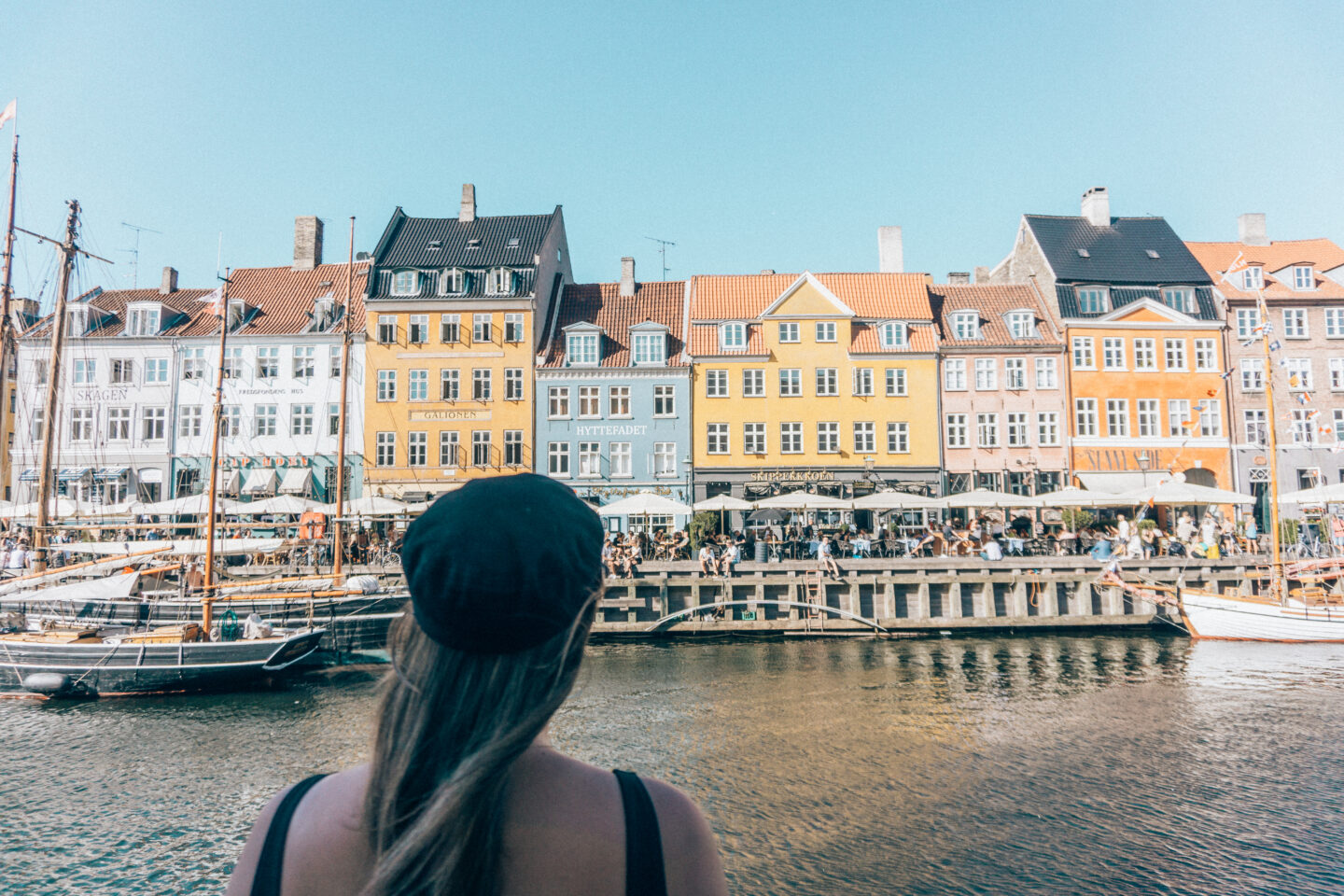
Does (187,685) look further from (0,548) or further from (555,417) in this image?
(555,417)

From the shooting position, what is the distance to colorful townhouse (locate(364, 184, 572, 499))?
37938mm

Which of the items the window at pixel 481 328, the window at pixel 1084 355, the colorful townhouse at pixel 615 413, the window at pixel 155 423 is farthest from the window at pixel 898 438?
the window at pixel 155 423

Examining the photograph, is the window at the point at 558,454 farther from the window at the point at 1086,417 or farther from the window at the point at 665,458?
the window at the point at 1086,417

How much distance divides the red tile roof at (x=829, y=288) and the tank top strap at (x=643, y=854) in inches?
1496

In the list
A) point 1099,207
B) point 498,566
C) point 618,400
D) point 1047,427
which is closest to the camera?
point 498,566

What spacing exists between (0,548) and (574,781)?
36.2 m

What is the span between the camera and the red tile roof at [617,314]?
38.9 m

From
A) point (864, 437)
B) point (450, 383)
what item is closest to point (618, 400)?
point (450, 383)

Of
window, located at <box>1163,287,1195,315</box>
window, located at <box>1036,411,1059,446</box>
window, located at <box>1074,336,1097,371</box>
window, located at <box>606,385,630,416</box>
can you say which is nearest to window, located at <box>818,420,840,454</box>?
window, located at <box>606,385,630,416</box>

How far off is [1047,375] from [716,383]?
48.0ft

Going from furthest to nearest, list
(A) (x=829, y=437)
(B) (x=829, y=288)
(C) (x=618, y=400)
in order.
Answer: (B) (x=829, y=288)
(C) (x=618, y=400)
(A) (x=829, y=437)

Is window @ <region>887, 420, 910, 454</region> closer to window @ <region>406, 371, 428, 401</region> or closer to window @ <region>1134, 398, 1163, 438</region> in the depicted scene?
window @ <region>1134, 398, 1163, 438</region>

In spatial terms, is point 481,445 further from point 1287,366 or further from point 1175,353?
point 1287,366

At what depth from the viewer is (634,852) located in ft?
4.46
